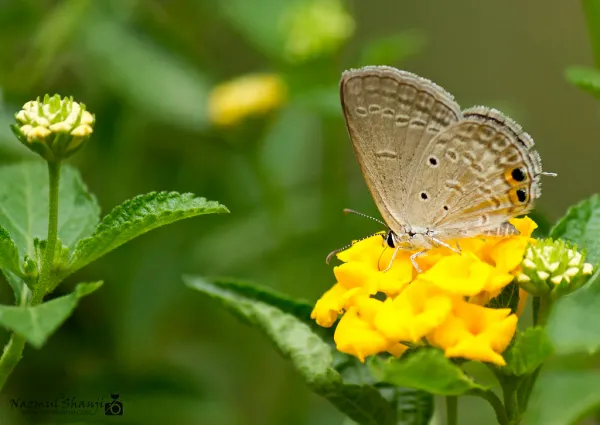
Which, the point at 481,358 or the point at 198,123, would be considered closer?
the point at 481,358

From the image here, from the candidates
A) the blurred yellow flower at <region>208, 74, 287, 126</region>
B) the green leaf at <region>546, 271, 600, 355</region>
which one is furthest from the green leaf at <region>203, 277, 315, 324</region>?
the blurred yellow flower at <region>208, 74, 287, 126</region>

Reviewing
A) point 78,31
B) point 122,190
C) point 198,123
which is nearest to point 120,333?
point 122,190

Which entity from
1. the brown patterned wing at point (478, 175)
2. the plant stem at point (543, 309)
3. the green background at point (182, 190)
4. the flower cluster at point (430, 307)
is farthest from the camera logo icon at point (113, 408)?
the plant stem at point (543, 309)

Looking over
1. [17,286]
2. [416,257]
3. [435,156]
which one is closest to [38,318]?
[17,286]

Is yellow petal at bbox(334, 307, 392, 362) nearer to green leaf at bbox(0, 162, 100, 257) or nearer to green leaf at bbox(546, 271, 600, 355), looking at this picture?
green leaf at bbox(546, 271, 600, 355)

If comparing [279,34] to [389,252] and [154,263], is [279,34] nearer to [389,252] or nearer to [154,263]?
[154,263]

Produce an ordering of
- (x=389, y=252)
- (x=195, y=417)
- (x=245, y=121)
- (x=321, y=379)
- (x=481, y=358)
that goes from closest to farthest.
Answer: (x=481, y=358) < (x=321, y=379) < (x=389, y=252) < (x=195, y=417) < (x=245, y=121)

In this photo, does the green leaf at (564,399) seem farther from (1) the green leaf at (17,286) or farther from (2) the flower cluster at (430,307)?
(1) the green leaf at (17,286)
